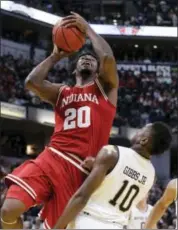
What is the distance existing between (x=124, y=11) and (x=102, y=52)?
28370mm

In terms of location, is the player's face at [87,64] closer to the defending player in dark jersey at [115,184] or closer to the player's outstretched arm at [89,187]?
the defending player in dark jersey at [115,184]

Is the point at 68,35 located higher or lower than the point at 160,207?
higher

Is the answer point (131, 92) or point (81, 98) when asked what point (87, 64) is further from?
point (131, 92)

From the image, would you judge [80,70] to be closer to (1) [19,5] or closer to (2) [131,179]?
(2) [131,179]

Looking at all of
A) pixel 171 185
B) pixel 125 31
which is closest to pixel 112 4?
pixel 125 31

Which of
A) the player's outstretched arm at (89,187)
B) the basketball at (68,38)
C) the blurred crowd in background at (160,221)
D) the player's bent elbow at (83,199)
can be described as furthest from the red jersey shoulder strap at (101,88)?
the blurred crowd in background at (160,221)

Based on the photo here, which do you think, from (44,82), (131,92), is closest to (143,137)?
(44,82)

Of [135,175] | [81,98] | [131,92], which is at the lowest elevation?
[131,92]

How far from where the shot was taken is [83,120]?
4.55 metres

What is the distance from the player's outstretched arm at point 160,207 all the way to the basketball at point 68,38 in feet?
4.80

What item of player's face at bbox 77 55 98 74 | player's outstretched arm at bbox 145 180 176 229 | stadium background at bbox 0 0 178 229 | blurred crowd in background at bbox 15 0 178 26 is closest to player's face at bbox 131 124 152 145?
player's face at bbox 77 55 98 74

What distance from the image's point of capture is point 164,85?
28281 mm

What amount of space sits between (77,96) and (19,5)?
2218 centimetres

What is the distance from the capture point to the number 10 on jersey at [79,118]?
179 inches
